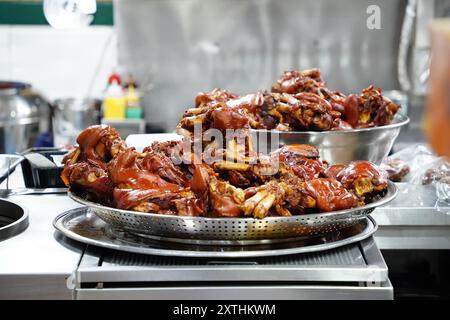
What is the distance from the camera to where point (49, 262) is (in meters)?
1.44

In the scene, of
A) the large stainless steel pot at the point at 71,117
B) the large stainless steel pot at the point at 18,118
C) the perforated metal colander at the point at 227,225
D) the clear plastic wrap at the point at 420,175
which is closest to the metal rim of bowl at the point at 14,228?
the perforated metal colander at the point at 227,225

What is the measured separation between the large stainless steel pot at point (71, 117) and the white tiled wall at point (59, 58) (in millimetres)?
925

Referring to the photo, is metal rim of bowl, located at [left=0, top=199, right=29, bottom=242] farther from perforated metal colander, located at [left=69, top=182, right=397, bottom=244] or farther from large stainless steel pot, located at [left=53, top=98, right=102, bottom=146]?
large stainless steel pot, located at [left=53, top=98, right=102, bottom=146]

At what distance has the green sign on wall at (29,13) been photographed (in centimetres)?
617

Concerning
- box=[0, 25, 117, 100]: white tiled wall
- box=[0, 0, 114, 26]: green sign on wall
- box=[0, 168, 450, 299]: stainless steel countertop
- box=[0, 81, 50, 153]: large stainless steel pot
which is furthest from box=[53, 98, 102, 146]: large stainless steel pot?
box=[0, 168, 450, 299]: stainless steel countertop

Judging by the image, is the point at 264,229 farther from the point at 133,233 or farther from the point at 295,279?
the point at 133,233

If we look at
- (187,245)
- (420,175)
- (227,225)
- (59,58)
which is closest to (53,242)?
(187,245)

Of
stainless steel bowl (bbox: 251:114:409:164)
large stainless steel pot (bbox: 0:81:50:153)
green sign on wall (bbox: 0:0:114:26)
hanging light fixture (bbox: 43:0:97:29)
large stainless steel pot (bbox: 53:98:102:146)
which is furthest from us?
green sign on wall (bbox: 0:0:114:26)

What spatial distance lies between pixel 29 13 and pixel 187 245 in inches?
211

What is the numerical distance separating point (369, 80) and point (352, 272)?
15.5 ft

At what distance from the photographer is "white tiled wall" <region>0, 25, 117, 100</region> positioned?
6.21m

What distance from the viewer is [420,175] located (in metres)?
2.23

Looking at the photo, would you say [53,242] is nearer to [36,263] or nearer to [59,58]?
[36,263]

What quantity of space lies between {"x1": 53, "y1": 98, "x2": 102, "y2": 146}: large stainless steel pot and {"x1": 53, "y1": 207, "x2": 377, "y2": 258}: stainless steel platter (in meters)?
3.70
